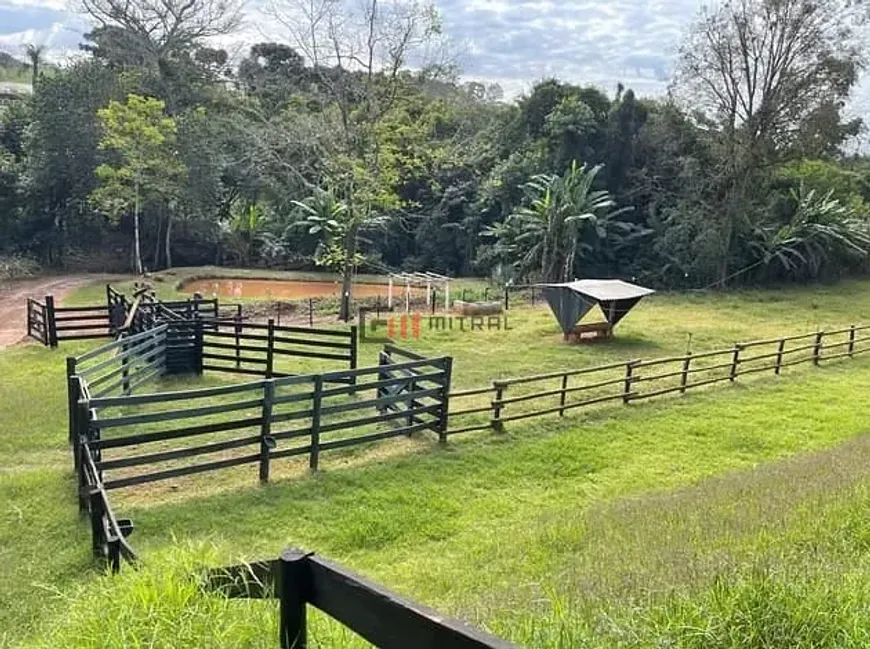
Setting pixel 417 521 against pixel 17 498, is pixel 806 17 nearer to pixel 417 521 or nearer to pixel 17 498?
pixel 417 521

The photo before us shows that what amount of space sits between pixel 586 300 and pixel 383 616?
53.4ft

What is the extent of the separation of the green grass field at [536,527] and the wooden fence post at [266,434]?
19cm

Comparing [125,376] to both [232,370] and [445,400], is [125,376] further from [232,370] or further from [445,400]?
[445,400]

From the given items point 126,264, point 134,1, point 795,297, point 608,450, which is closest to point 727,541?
point 608,450

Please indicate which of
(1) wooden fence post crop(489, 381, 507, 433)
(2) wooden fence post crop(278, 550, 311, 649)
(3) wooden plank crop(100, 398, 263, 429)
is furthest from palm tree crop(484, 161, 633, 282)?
(2) wooden fence post crop(278, 550, 311, 649)

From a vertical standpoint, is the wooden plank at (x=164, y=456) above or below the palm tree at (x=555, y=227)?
below

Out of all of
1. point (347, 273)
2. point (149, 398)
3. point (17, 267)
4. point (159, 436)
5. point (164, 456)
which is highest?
point (347, 273)

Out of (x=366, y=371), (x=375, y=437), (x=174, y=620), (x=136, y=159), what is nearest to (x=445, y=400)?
(x=375, y=437)

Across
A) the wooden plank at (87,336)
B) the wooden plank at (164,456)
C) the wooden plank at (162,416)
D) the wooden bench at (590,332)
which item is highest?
the wooden plank at (162,416)

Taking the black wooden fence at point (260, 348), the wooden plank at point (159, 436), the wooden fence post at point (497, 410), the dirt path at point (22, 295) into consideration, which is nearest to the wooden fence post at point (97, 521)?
the wooden plank at point (159, 436)

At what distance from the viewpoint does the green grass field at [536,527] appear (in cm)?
263

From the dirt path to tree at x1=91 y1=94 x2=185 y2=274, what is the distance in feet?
9.84

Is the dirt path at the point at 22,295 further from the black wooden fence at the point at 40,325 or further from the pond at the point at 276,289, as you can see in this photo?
the pond at the point at 276,289

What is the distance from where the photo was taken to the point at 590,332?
18219 millimetres
